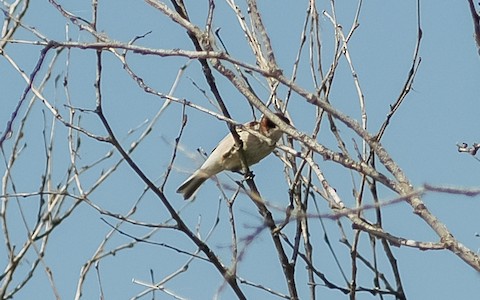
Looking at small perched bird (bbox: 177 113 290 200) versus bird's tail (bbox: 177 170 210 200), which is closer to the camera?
small perched bird (bbox: 177 113 290 200)

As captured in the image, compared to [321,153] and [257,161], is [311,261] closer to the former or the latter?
[321,153]

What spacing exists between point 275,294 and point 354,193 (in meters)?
0.51

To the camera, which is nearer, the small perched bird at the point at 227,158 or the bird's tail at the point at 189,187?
the small perched bird at the point at 227,158

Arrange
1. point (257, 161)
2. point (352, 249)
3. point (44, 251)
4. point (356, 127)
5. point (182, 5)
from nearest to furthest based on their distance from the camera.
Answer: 1. point (356, 127)
2. point (352, 249)
3. point (182, 5)
4. point (44, 251)
5. point (257, 161)

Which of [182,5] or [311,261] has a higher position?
[182,5]

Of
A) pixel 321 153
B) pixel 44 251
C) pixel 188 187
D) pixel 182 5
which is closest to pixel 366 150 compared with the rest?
pixel 182 5

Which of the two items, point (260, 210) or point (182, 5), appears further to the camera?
point (260, 210)

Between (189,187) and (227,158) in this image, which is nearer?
(227,158)

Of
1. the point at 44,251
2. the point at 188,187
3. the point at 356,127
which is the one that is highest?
the point at 188,187

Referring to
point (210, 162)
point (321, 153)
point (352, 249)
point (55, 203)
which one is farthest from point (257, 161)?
point (321, 153)

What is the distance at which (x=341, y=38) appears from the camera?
12.0ft

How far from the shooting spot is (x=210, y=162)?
232 inches

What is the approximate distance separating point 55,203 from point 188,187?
1.08m

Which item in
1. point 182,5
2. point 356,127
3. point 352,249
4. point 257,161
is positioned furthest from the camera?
point 257,161
